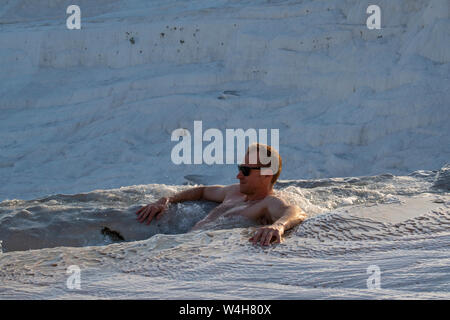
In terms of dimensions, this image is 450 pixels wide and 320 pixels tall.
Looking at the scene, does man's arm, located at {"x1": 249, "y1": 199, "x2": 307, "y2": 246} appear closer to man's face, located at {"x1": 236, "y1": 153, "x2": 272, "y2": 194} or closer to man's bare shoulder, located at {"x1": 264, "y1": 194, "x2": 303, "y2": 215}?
man's bare shoulder, located at {"x1": 264, "y1": 194, "x2": 303, "y2": 215}

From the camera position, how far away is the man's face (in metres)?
4.28

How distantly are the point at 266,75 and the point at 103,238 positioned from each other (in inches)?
381

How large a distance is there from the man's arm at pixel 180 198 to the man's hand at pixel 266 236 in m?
1.18

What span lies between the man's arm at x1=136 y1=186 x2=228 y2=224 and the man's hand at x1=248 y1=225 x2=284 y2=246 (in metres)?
1.18

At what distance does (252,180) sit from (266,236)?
87cm

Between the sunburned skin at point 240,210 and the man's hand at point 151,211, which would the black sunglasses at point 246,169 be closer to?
the sunburned skin at point 240,210

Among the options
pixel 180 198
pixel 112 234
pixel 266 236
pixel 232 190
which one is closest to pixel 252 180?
pixel 232 190

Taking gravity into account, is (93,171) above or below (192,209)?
below

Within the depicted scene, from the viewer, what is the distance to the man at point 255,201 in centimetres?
401

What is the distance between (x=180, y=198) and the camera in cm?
481

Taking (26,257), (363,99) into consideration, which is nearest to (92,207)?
(26,257)

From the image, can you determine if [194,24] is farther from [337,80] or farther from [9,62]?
[9,62]

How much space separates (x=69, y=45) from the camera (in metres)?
16.1

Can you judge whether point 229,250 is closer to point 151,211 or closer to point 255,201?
point 255,201
